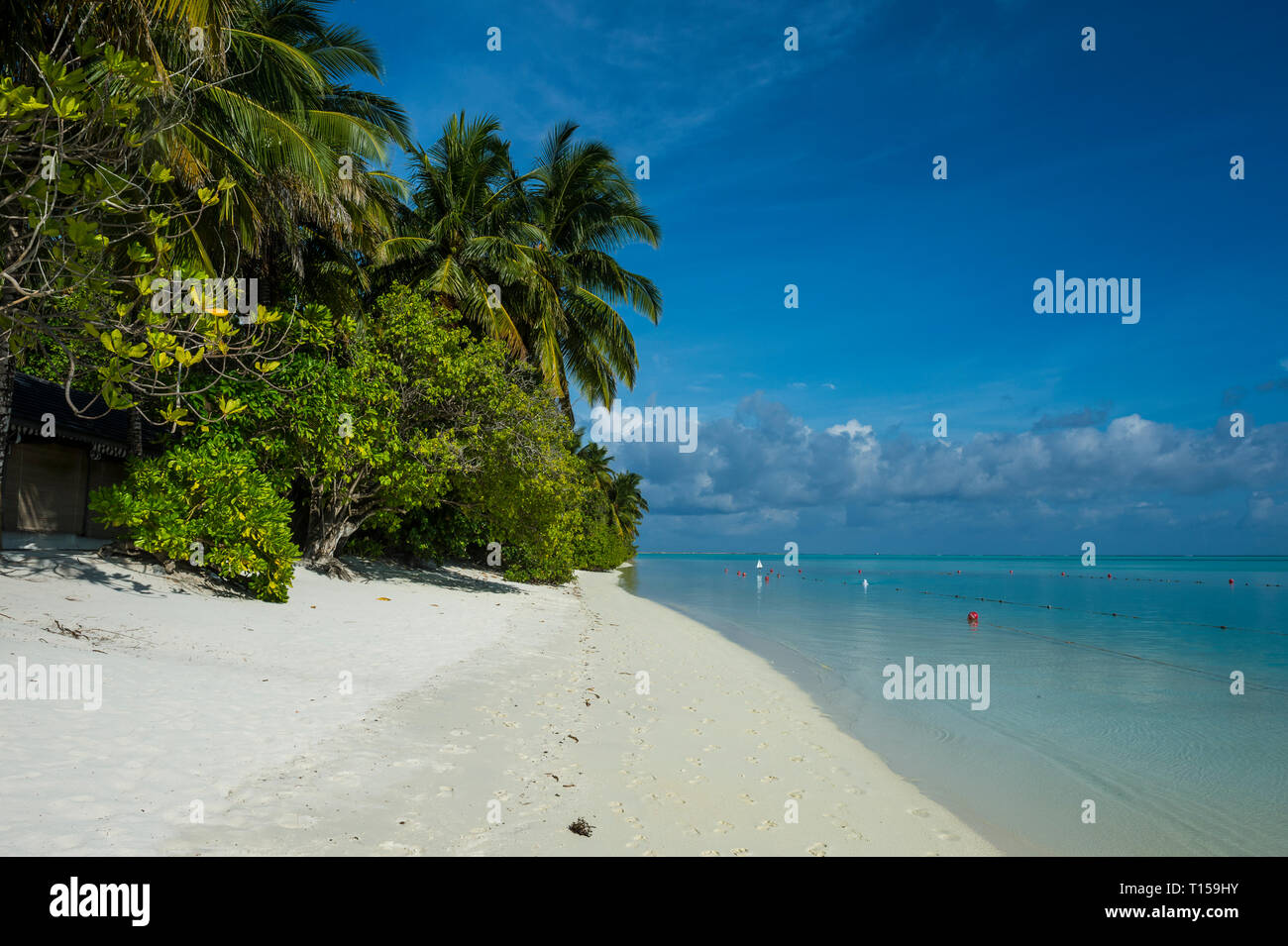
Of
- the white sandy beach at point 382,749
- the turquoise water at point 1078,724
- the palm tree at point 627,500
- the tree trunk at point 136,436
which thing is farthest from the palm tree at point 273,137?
the palm tree at point 627,500

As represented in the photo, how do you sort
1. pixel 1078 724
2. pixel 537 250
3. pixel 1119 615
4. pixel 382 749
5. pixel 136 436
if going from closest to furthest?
pixel 382 749
pixel 1078 724
pixel 136 436
pixel 537 250
pixel 1119 615

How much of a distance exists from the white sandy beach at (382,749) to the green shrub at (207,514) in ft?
2.11

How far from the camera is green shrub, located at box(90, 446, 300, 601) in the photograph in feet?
32.8

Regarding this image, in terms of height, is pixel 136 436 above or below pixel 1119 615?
above

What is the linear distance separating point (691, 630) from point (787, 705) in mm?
7350

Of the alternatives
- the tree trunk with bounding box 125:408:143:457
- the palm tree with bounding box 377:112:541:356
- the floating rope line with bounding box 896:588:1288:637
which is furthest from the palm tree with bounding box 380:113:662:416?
the floating rope line with bounding box 896:588:1288:637

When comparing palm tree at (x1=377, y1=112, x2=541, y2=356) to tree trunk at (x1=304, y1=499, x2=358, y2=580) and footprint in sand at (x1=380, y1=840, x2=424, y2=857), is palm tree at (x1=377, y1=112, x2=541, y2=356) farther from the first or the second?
footprint in sand at (x1=380, y1=840, x2=424, y2=857)

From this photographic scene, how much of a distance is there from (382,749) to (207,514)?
6.94 m

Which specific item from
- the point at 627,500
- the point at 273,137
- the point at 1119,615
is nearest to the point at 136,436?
the point at 273,137

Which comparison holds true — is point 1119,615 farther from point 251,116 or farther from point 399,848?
point 251,116

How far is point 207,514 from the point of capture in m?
10.3

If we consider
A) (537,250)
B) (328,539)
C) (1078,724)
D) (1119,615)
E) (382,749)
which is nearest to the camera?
(382,749)

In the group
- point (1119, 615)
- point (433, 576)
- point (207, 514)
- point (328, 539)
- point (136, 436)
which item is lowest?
point (1119, 615)
